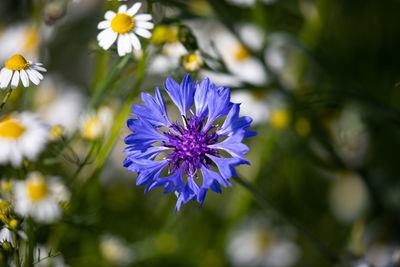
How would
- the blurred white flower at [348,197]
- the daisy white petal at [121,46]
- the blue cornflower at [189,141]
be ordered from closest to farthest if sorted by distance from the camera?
the blue cornflower at [189,141] → the daisy white petal at [121,46] → the blurred white flower at [348,197]

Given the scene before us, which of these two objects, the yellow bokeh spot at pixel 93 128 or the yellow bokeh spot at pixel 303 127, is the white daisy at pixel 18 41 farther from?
the yellow bokeh spot at pixel 303 127

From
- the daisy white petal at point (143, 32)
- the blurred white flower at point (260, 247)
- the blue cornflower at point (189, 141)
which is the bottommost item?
the blurred white flower at point (260, 247)

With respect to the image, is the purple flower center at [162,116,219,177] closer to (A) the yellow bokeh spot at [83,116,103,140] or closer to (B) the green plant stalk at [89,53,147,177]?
(B) the green plant stalk at [89,53,147,177]

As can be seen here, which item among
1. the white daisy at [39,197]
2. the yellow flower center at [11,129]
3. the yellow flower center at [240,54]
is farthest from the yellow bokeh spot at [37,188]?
the yellow flower center at [240,54]

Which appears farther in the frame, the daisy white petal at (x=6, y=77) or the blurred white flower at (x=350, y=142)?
the blurred white flower at (x=350, y=142)

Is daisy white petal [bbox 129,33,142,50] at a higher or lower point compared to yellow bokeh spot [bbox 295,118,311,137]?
higher

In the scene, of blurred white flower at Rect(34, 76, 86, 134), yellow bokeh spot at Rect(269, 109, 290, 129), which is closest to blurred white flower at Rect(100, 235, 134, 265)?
blurred white flower at Rect(34, 76, 86, 134)

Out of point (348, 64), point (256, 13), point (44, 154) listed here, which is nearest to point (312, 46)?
point (256, 13)
